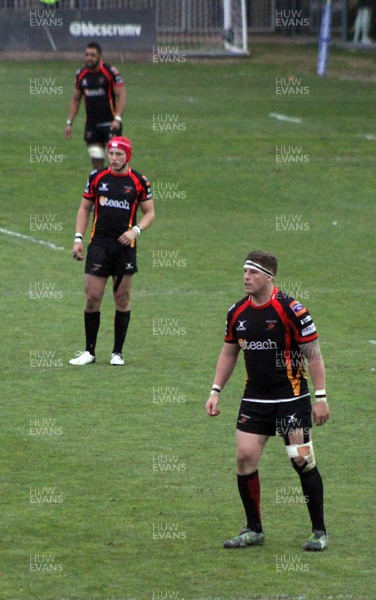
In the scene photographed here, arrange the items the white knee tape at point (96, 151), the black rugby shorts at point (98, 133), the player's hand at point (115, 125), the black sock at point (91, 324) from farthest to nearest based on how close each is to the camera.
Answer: the white knee tape at point (96, 151)
the black rugby shorts at point (98, 133)
the player's hand at point (115, 125)
the black sock at point (91, 324)

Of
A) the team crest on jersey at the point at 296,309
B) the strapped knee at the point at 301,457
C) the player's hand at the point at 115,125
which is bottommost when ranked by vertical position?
the player's hand at the point at 115,125

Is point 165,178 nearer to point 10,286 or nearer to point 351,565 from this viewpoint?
point 10,286

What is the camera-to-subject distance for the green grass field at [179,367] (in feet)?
30.7

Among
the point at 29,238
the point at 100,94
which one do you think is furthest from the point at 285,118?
the point at 29,238

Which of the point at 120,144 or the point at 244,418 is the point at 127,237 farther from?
the point at 244,418

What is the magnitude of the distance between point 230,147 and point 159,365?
54.6 ft

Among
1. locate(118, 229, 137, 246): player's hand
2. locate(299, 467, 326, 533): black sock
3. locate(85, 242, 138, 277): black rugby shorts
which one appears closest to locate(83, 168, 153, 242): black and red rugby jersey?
locate(85, 242, 138, 277): black rugby shorts

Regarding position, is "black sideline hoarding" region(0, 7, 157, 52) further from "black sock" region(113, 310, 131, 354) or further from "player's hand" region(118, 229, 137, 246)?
"player's hand" region(118, 229, 137, 246)

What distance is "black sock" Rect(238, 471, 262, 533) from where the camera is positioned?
954 centimetres

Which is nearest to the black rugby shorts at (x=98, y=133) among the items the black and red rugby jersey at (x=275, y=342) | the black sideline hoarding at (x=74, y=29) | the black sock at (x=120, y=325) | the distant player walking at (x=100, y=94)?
the distant player walking at (x=100, y=94)

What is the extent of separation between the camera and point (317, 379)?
9406 mm

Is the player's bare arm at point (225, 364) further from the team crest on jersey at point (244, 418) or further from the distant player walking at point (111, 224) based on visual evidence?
the distant player walking at point (111, 224)

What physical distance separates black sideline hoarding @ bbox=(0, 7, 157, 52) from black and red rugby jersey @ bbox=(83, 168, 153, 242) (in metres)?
30.0

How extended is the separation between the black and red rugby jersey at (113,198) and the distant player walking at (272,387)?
199 inches
